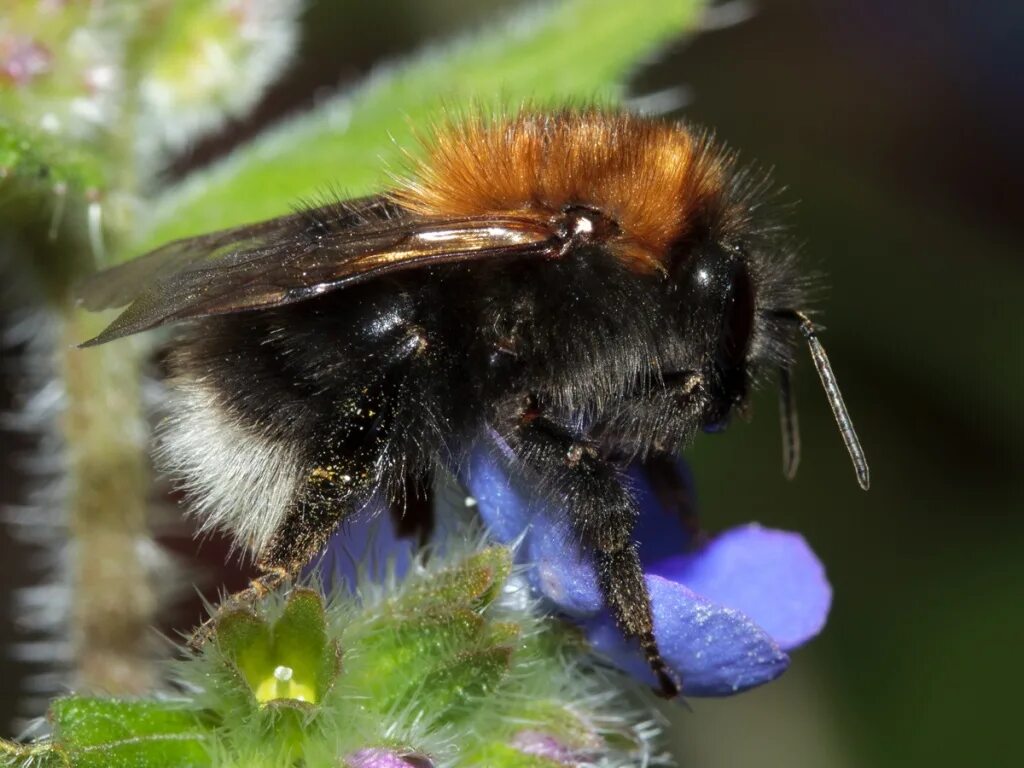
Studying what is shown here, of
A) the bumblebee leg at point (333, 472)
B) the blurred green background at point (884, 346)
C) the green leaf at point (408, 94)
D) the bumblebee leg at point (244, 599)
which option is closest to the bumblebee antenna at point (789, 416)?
the bumblebee leg at point (333, 472)

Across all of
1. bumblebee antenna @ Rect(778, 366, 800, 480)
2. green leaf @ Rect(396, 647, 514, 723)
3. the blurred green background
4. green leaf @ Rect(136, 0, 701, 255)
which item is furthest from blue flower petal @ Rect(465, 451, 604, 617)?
the blurred green background

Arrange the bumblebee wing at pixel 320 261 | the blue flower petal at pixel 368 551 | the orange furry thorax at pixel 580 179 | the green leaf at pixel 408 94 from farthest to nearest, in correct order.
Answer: the green leaf at pixel 408 94
the blue flower petal at pixel 368 551
the orange furry thorax at pixel 580 179
the bumblebee wing at pixel 320 261

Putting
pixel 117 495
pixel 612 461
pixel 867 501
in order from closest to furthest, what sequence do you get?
pixel 612 461, pixel 117 495, pixel 867 501

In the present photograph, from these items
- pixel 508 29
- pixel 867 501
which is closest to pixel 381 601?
pixel 508 29

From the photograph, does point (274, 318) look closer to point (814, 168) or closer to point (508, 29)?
point (508, 29)

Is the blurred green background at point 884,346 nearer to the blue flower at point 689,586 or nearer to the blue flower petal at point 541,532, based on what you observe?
the blue flower at point 689,586

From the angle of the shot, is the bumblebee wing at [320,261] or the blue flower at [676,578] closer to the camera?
the bumblebee wing at [320,261]

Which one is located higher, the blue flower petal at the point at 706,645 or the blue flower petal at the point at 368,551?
the blue flower petal at the point at 368,551
